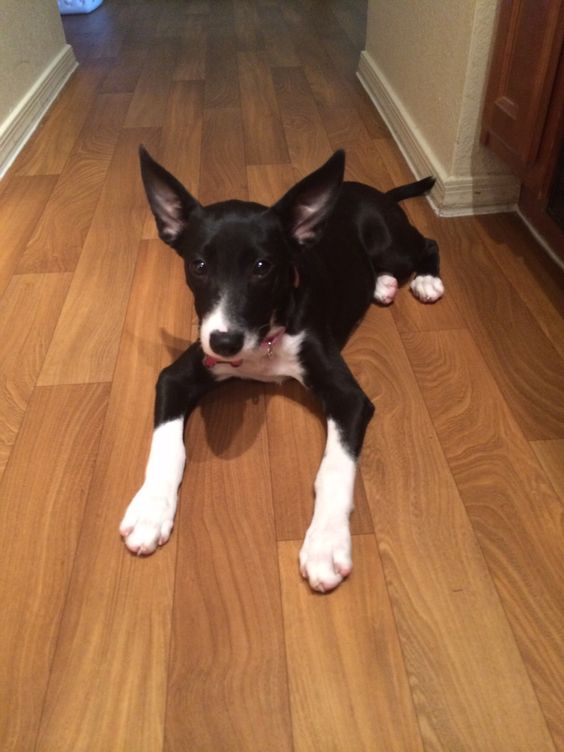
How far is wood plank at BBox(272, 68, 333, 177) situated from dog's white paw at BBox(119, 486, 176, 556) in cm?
191

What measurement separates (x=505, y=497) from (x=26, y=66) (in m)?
3.38

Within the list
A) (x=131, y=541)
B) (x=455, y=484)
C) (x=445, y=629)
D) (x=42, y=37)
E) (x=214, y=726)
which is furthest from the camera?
(x=42, y=37)

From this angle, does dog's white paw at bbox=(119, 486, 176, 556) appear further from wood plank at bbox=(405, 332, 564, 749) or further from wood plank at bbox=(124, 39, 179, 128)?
wood plank at bbox=(124, 39, 179, 128)

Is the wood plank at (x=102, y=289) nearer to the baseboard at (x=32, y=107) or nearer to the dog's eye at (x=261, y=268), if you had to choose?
the baseboard at (x=32, y=107)

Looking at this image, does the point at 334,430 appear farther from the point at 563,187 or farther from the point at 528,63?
the point at 528,63

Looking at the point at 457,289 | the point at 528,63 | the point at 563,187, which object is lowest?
the point at 457,289

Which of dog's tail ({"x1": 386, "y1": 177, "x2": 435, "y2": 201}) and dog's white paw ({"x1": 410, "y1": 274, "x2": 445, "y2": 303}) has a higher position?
dog's tail ({"x1": 386, "y1": 177, "x2": 435, "y2": 201})

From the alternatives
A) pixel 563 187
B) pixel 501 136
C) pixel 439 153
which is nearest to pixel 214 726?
pixel 563 187

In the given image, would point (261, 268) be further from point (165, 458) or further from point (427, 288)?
point (427, 288)

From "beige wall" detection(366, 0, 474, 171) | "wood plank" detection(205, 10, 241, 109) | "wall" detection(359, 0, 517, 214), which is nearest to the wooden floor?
"wall" detection(359, 0, 517, 214)

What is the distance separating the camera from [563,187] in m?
1.96

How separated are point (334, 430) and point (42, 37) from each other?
3445 mm

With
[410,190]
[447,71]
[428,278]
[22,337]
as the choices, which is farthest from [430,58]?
[22,337]

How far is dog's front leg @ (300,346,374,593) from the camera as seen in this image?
1.29 metres
